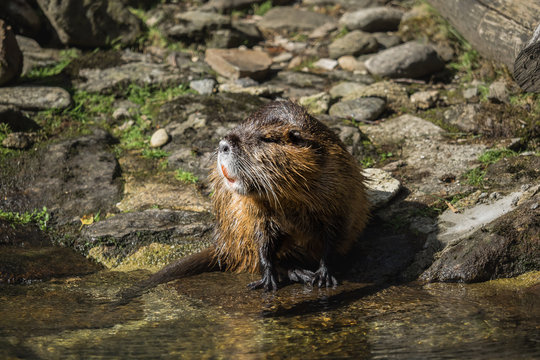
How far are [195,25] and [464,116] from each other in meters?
3.86

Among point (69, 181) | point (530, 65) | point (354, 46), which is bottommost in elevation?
point (69, 181)

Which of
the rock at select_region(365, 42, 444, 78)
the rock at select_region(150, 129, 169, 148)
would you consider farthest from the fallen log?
the rock at select_region(150, 129, 169, 148)

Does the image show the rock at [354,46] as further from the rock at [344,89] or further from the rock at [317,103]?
the rock at [317,103]

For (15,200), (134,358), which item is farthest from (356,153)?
(134,358)

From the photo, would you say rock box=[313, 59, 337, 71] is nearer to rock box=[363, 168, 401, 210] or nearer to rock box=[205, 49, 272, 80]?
rock box=[205, 49, 272, 80]

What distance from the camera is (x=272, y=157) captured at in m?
3.65

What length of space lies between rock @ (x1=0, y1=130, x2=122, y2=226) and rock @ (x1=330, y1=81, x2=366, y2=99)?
2.56m

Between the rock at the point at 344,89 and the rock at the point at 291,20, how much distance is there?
2.30 m

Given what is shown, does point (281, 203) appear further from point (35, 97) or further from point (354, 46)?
point (354, 46)

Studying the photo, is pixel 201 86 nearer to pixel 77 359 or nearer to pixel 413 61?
pixel 413 61

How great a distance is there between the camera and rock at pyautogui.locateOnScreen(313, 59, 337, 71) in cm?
770

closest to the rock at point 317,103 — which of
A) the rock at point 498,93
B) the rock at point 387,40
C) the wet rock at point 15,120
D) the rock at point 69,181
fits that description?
the rock at point 498,93

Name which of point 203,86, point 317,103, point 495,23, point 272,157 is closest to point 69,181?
point 203,86

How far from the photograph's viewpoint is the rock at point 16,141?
554cm
